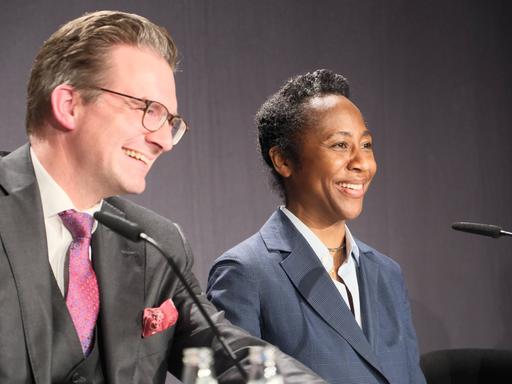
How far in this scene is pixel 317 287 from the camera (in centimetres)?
206

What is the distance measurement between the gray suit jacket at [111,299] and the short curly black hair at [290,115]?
475mm

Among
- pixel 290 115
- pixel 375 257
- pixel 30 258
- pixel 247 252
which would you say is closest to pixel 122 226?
pixel 30 258

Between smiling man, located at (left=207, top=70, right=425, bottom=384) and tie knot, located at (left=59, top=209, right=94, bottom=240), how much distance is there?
1.46 ft

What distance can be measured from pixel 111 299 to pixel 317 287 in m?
0.59

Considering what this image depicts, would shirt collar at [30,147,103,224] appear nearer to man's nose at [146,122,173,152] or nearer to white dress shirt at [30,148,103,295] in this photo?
white dress shirt at [30,148,103,295]

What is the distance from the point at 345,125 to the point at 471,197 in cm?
158

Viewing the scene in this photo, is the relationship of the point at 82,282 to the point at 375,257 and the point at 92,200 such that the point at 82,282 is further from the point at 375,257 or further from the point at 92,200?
the point at 375,257

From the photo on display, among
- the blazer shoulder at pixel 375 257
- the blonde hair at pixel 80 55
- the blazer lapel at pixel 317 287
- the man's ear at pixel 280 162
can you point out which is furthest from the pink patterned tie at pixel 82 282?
the blazer shoulder at pixel 375 257

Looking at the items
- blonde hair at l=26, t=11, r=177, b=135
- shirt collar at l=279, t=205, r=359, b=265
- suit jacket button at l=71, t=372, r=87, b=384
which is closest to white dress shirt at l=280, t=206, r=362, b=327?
shirt collar at l=279, t=205, r=359, b=265

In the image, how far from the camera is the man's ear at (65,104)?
1667 mm

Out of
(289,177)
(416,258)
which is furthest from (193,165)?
(416,258)

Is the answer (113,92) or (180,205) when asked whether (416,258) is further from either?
(113,92)

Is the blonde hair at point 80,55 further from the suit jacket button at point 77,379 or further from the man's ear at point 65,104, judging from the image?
the suit jacket button at point 77,379

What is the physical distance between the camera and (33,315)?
1.53m
